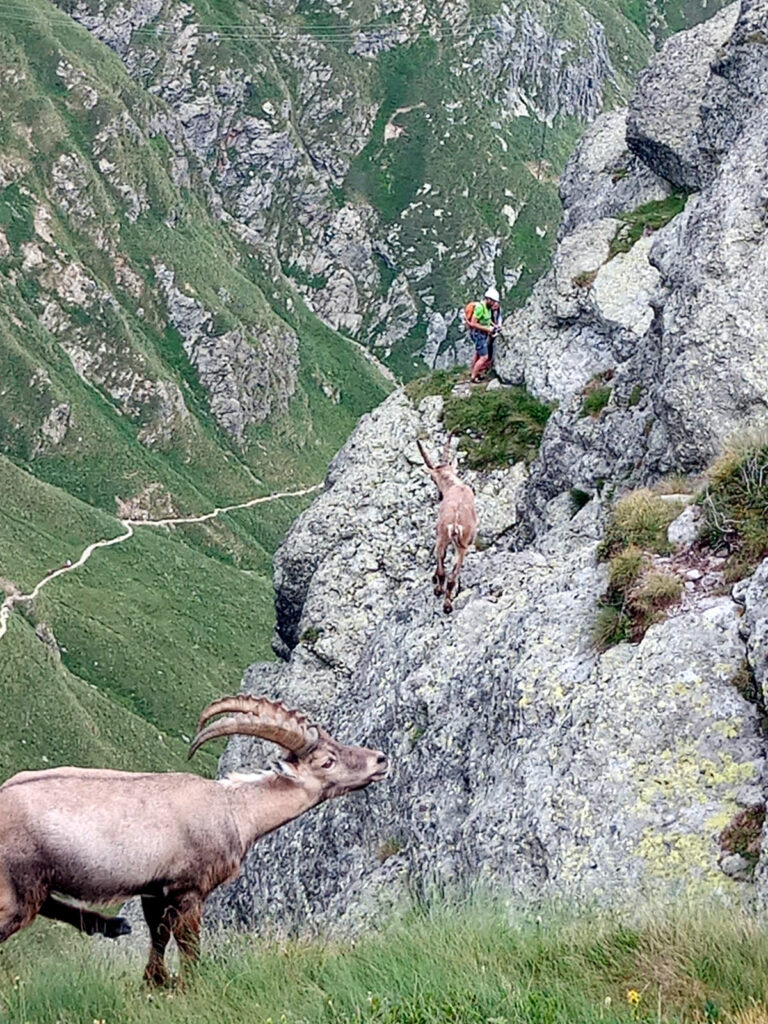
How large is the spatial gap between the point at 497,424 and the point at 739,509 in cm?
2061

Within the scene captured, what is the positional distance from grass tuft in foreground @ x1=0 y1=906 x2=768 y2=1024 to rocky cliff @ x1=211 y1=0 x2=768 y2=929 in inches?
102

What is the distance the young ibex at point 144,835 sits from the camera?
10820 millimetres

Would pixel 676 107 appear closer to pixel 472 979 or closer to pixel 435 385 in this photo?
pixel 435 385

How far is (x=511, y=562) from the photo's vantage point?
2106 centimetres

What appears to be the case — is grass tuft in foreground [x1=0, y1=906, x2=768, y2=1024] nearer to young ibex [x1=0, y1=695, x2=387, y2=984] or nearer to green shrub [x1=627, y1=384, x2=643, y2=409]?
young ibex [x1=0, y1=695, x2=387, y2=984]

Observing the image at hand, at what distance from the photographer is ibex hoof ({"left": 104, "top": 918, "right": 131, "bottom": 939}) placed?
11.6m

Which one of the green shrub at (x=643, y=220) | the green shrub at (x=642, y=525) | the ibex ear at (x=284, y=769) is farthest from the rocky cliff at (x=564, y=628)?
the ibex ear at (x=284, y=769)

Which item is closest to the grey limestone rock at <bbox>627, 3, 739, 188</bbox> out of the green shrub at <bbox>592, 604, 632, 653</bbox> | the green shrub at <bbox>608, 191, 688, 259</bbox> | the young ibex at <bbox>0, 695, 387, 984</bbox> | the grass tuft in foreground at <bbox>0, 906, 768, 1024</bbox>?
the green shrub at <bbox>608, 191, 688, 259</bbox>

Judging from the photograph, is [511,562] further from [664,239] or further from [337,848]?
[664,239]

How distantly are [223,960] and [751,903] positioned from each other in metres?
4.92

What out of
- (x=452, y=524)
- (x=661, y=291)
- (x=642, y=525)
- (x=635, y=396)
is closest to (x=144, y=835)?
(x=642, y=525)

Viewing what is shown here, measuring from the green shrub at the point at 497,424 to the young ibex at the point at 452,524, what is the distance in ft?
35.4

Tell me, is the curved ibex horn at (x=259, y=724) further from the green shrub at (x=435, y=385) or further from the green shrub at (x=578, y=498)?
the green shrub at (x=435, y=385)

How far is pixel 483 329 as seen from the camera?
1547 inches
